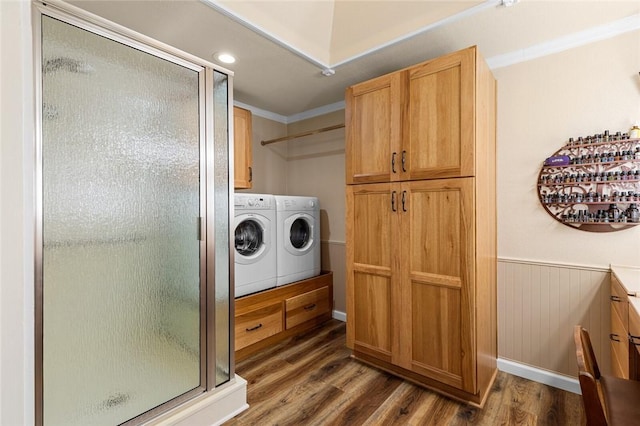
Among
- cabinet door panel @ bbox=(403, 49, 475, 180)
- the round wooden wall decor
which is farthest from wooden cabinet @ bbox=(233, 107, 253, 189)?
the round wooden wall decor

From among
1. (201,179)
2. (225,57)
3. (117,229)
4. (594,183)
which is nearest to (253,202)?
(201,179)

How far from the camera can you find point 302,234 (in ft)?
10.3

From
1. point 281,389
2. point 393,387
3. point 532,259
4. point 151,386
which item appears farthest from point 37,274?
point 532,259

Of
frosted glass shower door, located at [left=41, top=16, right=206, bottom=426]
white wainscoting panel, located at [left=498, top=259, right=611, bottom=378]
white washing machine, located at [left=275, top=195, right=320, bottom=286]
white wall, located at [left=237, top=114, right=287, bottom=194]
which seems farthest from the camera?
white wall, located at [left=237, top=114, right=287, bottom=194]

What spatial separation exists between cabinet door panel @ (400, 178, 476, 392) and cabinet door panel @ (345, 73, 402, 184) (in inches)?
10.2

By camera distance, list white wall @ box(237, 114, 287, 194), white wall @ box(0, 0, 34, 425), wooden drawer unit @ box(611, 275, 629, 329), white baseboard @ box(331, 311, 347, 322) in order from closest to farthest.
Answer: white wall @ box(0, 0, 34, 425)
wooden drawer unit @ box(611, 275, 629, 329)
white baseboard @ box(331, 311, 347, 322)
white wall @ box(237, 114, 287, 194)

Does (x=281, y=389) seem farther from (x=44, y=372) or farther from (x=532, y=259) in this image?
(x=532, y=259)

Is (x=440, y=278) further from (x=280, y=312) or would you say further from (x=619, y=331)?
(x=280, y=312)

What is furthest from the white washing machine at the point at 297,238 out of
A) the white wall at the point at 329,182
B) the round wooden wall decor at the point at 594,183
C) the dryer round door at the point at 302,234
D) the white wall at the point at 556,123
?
the round wooden wall decor at the point at 594,183

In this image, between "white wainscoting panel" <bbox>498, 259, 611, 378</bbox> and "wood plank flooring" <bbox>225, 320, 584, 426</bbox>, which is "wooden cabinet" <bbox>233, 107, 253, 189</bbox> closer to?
"wood plank flooring" <bbox>225, 320, 584, 426</bbox>

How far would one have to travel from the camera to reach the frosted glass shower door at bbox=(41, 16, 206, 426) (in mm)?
1182

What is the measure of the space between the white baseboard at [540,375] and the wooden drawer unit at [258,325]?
1.77m

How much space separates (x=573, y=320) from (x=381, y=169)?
1581mm

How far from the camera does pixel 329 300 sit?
319 centimetres
